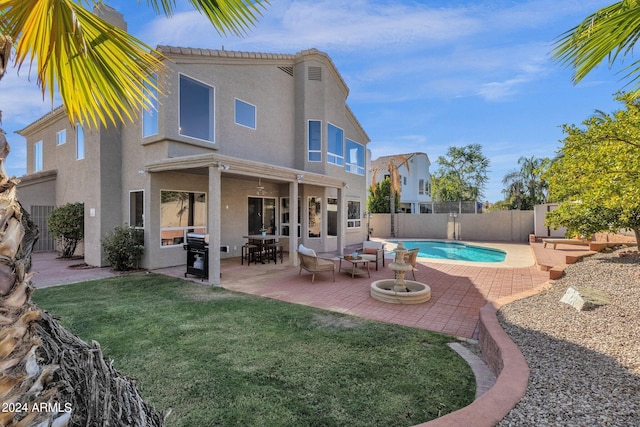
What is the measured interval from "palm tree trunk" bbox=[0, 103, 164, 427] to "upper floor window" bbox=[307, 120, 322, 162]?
572 inches

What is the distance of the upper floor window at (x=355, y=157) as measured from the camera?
748 inches

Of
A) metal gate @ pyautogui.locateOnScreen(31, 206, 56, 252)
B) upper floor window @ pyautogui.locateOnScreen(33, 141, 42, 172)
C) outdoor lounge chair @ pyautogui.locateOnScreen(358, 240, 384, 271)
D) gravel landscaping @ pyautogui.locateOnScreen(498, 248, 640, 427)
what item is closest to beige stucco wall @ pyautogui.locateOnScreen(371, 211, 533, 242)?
outdoor lounge chair @ pyautogui.locateOnScreen(358, 240, 384, 271)

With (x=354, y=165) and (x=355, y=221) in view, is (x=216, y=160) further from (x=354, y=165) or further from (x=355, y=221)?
(x=355, y=221)

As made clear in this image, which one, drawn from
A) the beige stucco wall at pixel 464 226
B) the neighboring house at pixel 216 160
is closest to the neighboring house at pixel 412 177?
the beige stucco wall at pixel 464 226

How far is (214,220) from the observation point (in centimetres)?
893

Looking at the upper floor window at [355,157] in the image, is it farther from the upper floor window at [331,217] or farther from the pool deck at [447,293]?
the pool deck at [447,293]

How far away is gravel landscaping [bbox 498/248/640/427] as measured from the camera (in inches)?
102

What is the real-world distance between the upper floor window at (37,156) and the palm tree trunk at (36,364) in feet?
70.7

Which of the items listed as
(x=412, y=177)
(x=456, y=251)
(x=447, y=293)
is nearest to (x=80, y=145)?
(x=447, y=293)

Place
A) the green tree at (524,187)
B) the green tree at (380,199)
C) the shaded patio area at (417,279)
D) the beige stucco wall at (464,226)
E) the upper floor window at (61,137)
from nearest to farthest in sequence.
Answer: the shaded patio area at (417,279) < the upper floor window at (61,137) < the beige stucco wall at (464,226) < the green tree at (380,199) < the green tree at (524,187)

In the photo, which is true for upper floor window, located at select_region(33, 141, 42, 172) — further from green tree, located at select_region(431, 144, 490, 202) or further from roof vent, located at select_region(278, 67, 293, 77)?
green tree, located at select_region(431, 144, 490, 202)

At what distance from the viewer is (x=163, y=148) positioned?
1051cm

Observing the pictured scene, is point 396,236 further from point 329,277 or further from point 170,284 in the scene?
point 170,284

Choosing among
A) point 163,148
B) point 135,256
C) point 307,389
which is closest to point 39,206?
point 135,256
